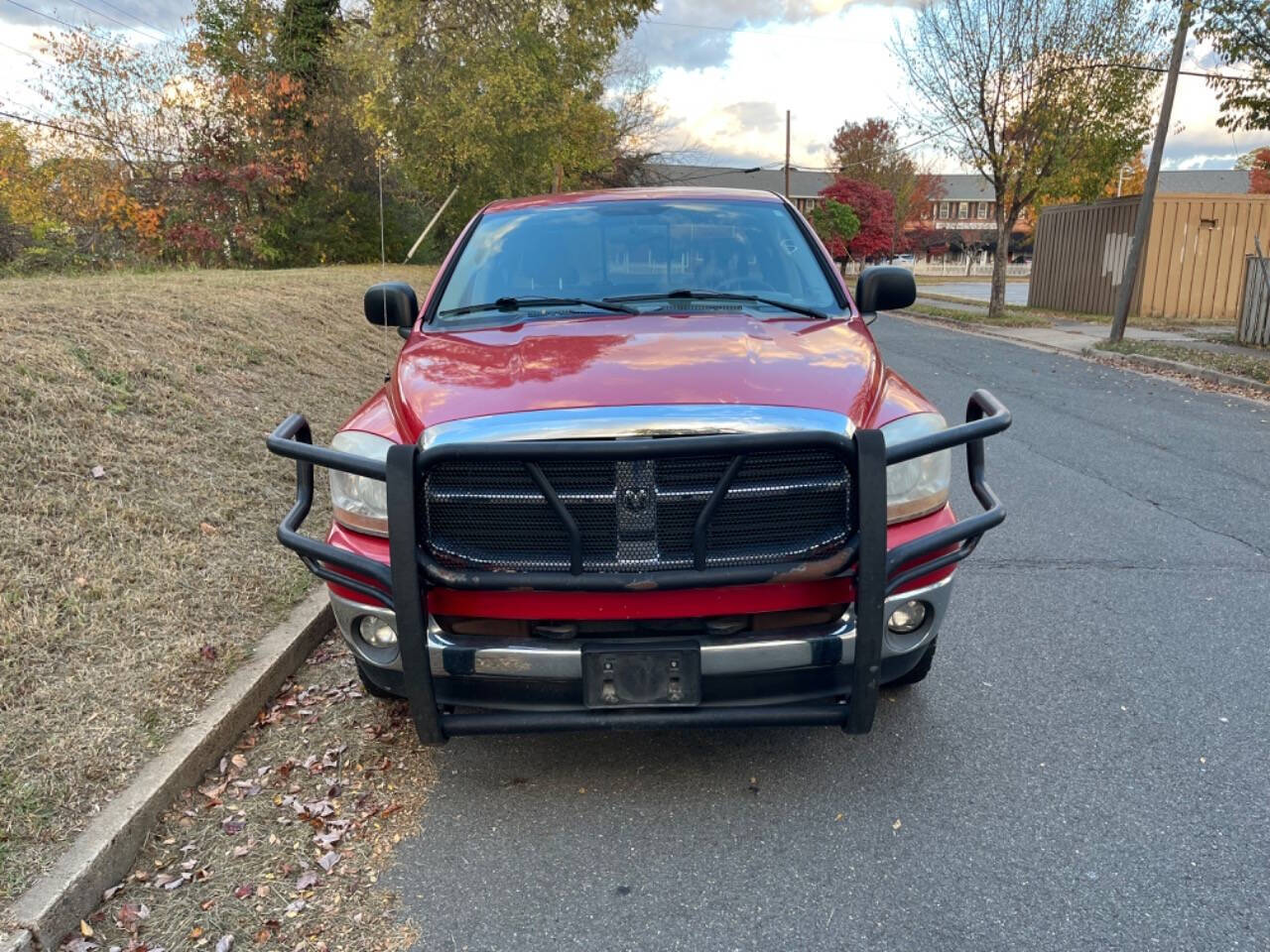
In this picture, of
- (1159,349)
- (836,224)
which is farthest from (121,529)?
(836,224)

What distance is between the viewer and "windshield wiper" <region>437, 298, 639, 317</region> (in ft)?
11.9

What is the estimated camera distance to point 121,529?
4.30 meters

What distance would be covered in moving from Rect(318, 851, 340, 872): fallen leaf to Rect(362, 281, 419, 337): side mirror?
2.13 m

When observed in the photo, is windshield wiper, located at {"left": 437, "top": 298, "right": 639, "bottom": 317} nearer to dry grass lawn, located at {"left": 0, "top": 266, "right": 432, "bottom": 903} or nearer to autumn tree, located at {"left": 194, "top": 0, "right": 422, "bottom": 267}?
dry grass lawn, located at {"left": 0, "top": 266, "right": 432, "bottom": 903}

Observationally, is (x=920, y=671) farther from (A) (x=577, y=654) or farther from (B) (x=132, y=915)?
(B) (x=132, y=915)

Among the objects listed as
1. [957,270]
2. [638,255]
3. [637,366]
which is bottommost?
[957,270]

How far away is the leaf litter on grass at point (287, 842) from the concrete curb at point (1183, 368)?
11.2 m

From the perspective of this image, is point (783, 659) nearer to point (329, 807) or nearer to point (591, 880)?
point (591, 880)

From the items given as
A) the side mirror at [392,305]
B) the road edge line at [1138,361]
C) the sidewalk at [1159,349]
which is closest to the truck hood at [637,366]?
the side mirror at [392,305]

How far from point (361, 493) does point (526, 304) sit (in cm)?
129

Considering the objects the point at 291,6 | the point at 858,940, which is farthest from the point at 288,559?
the point at 291,6

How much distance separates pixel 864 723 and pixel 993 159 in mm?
20544

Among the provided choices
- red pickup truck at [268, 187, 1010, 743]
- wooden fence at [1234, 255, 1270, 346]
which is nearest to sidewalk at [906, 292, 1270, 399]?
wooden fence at [1234, 255, 1270, 346]

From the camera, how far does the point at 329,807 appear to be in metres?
2.96
